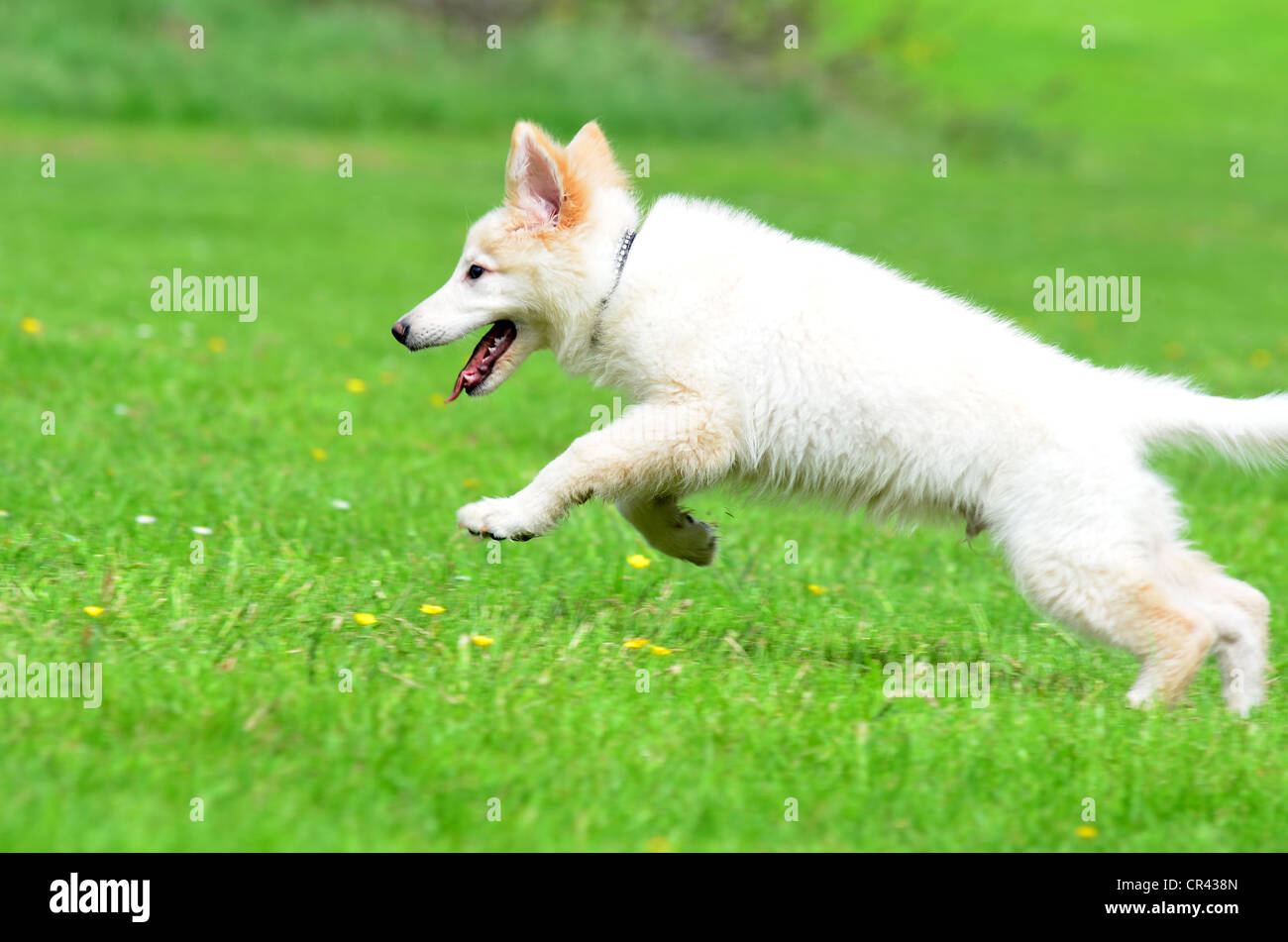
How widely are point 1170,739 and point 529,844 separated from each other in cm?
190

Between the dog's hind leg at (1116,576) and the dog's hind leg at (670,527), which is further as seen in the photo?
the dog's hind leg at (670,527)


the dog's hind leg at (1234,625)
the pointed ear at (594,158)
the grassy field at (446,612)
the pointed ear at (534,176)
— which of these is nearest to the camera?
the grassy field at (446,612)

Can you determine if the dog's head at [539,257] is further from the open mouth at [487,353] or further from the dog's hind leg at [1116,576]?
the dog's hind leg at [1116,576]

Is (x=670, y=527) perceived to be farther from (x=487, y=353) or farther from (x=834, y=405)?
(x=487, y=353)

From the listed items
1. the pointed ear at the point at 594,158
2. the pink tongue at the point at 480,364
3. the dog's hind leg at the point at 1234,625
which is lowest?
the dog's hind leg at the point at 1234,625

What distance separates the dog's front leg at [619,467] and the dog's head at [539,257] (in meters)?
0.44

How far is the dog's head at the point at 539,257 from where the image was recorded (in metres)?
4.96

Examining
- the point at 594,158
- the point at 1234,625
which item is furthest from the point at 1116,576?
the point at 594,158

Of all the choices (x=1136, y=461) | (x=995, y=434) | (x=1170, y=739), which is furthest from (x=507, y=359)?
(x=1170, y=739)

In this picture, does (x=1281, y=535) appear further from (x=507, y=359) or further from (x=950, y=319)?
(x=507, y=359)

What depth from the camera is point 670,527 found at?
5133 mm

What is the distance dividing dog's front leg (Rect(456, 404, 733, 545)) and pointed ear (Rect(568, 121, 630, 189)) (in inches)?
32.1

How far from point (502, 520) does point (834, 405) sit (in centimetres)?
108

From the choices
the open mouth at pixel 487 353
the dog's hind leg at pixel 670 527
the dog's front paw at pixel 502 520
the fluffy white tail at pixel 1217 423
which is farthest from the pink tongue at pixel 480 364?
the fluffy white tail at pixel 1217 423
